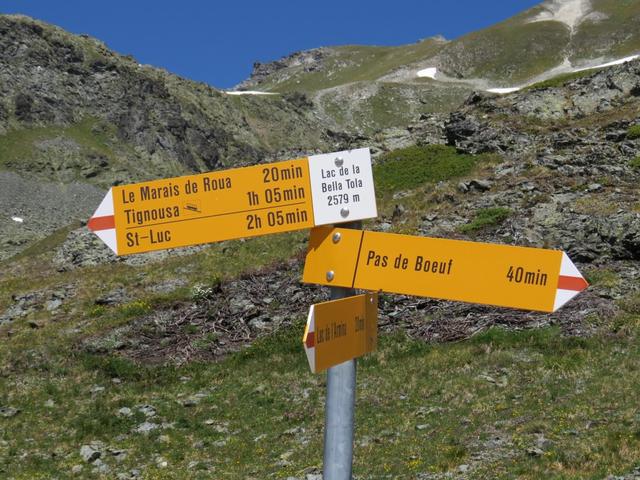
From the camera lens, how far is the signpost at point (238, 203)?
512cm

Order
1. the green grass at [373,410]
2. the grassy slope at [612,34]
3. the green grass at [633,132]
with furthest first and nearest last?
the grassy slope at [612,34] → the green grass at [633,132] → the green grass at [373,410]

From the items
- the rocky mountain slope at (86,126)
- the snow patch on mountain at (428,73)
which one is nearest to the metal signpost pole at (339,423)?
the rocky mountain slope at (86,126)

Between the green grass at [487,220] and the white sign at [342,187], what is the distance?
21.9 m

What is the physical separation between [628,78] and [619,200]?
19.0m

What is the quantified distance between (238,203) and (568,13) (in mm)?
206466

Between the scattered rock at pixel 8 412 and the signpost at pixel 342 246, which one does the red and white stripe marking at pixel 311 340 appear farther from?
the scattered rock at pixel 8 412

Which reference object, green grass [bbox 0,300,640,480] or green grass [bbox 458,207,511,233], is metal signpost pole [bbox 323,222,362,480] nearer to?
green grass [bbox 0,300,640,480]

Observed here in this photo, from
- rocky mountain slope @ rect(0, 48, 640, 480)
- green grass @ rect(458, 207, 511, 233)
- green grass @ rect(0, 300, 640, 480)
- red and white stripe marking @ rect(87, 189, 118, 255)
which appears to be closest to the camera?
red and white stripe marking @ rect(87, 189, 118, 255)

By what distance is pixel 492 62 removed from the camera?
178 m

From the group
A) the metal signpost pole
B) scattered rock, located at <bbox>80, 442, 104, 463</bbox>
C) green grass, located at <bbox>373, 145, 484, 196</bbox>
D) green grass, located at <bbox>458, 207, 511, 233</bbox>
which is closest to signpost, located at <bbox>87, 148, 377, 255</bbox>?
the metal signpost pole

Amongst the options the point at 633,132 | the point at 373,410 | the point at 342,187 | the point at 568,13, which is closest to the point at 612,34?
the point at 568,13

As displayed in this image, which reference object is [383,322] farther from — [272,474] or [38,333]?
[38,333]

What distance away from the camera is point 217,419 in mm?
16859

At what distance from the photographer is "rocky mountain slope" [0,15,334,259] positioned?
296ft
